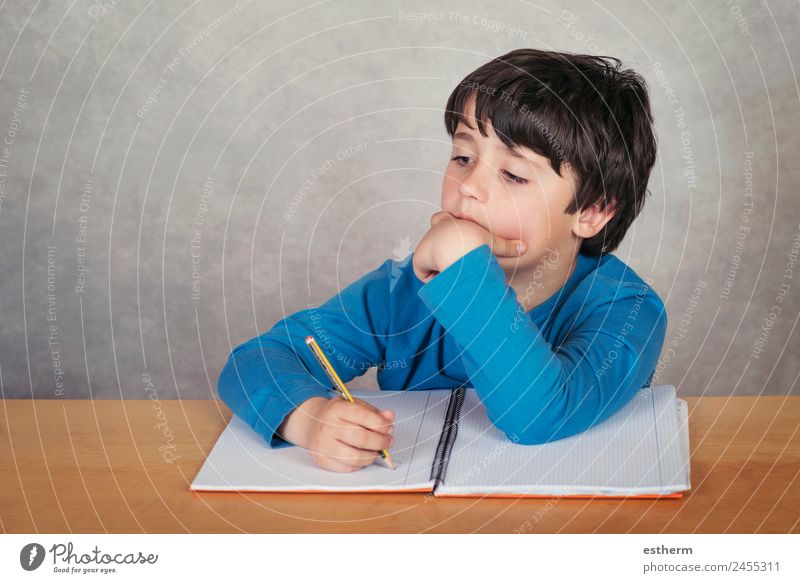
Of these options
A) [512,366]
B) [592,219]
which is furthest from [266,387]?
[592,219]

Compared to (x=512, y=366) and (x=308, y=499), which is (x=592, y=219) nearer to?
(x=512, y=366)

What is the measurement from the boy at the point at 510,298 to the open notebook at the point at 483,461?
20 millimetres

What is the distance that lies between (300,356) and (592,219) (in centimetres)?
43

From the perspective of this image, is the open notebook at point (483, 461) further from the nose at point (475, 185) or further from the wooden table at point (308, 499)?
the nose at point (475, 185)

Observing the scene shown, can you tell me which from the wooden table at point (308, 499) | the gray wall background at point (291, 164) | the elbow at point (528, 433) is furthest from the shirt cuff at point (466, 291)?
the gray wall background at point (291, 164)

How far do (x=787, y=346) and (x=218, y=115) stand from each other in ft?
4.49

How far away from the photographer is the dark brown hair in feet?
3.88

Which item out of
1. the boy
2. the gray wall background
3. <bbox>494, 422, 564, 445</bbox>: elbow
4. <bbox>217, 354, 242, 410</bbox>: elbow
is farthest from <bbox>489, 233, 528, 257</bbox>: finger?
the gray wall background

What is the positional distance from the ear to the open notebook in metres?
0.30

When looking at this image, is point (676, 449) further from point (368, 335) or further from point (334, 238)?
point (334, 238)

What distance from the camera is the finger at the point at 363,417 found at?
92 cm

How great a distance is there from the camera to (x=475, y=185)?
1.15 metres

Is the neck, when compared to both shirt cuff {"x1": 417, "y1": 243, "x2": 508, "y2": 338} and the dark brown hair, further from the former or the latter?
shirt cuff {"x1": 417, "y1": 243, "x2": 508, "y2": 338}
